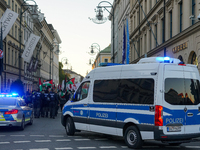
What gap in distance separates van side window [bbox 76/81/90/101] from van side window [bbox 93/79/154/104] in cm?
55

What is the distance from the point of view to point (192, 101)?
9844 mm

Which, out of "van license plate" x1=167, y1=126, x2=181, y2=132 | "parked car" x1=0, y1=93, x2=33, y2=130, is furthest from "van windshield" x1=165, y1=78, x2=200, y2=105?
"parked car" x1=0, y1=93, x2=33, y2=130

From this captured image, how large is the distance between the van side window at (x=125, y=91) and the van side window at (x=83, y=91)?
1.80 ft

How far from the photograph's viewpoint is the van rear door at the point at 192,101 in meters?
9.66

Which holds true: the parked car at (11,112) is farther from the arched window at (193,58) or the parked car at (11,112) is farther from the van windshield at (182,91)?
the arched window at (193,58)

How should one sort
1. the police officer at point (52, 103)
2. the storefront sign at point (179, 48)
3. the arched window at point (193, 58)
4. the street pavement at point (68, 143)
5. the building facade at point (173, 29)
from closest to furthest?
1. the street pavement at point (68, 143)
2. the building facade at point (173, 29)
3. the police officer at point (52, 103)
4. the arched window at point (193, 58)
5. the storefront sign at point (179, 48)

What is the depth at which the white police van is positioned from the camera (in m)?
9.26

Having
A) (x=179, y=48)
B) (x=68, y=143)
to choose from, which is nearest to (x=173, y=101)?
(x=68, y=143)

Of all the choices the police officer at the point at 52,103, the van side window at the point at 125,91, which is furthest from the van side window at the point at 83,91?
the police officer at the point at 52,103

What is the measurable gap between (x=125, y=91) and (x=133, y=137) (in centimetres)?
139

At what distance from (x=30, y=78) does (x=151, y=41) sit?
116 feet

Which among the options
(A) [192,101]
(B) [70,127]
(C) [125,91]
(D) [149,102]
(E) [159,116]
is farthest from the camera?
(B) [70,127]

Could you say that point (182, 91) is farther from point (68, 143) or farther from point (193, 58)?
point (193, 58)

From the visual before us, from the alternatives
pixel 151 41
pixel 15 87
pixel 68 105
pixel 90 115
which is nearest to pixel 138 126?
pixel 90 115
